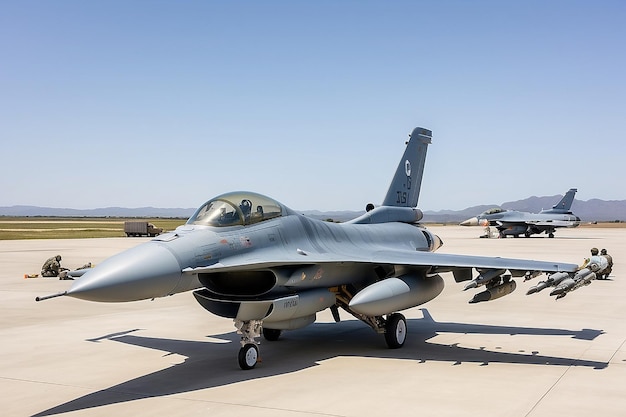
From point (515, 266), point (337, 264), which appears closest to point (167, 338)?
point (337, 264)

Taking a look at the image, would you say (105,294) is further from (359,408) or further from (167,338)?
(167,338)

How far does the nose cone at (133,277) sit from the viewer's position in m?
7.45

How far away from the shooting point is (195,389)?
26.5ft

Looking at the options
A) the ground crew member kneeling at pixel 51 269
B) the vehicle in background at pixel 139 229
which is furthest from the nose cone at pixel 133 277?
the vehicle in background at pixel 139 229

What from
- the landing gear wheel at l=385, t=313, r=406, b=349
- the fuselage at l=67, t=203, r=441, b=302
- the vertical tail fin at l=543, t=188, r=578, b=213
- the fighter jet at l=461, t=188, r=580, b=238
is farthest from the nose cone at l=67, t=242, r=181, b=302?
the vertical tail fin at l=543, t=188, r=578, b=213

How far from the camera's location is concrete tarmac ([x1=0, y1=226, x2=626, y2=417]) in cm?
729

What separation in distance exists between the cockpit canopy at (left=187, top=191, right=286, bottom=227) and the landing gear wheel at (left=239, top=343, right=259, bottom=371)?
1954 mm

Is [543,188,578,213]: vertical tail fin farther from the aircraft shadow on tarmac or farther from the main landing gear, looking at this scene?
the main landing gear

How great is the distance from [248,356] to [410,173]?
8.22m

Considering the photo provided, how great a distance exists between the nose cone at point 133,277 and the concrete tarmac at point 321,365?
130cm

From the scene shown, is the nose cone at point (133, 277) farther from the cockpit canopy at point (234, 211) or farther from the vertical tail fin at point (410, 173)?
the vertical tail fin at point (410, 173)

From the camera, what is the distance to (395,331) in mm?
10906

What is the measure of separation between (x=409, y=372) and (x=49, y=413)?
16.2 ft

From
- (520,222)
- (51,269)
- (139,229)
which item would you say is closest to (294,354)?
(51,269)
